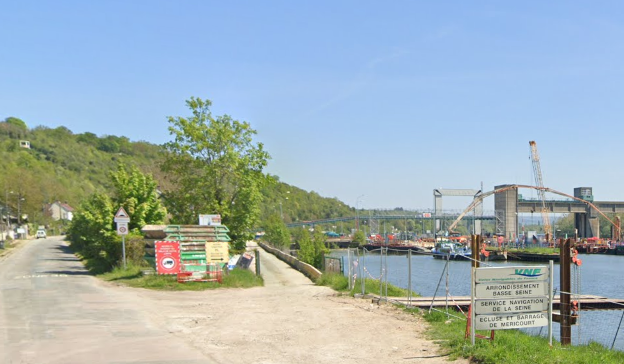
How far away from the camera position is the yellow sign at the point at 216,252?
85.0ft

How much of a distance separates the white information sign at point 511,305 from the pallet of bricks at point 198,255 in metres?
15.6

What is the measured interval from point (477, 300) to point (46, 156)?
657 ft

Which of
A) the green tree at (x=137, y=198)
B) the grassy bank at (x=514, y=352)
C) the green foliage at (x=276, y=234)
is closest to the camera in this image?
the grassy bank at (x=514, y=352)

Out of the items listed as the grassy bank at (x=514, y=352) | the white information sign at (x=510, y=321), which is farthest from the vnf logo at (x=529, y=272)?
the grassy bank at (x=514, y=352)

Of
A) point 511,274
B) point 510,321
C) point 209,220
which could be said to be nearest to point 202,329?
point 510,321

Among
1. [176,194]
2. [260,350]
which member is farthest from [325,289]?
[176,194]

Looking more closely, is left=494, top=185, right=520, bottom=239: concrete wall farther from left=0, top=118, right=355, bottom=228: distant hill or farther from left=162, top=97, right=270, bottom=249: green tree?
left=162, top=97, right=270, bottom=249: green tree

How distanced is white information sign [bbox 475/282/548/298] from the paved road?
5119 mm

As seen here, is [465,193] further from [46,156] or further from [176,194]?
[176,194]

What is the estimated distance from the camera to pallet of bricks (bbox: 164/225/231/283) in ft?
83.1

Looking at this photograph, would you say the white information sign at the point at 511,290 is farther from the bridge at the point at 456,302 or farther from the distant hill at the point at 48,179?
the distant hill at the point at 48,179

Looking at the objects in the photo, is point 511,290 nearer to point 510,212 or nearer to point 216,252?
point 216,252

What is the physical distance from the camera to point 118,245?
32500 millimetres

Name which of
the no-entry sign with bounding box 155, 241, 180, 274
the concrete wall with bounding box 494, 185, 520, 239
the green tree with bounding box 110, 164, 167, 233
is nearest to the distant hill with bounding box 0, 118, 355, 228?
the green tree with bounding box 110, 164, 167, 233
